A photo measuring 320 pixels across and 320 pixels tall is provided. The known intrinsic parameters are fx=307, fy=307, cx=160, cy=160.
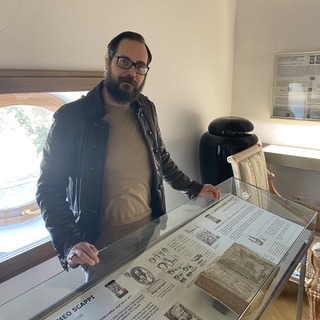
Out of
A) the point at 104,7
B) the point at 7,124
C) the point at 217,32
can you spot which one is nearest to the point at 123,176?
the point at 7,124

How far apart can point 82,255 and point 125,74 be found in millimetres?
694

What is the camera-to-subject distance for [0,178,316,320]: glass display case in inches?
26.9

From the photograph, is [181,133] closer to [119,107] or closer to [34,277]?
[119,107]

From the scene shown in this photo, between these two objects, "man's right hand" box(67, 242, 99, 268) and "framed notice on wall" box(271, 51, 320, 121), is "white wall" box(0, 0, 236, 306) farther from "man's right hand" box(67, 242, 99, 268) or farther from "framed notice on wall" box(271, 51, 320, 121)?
"man's right hand" box(67, 242, 99, 268)

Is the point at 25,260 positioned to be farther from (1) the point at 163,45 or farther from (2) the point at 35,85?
(1) the point at 163,45

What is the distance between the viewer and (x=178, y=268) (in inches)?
33.1

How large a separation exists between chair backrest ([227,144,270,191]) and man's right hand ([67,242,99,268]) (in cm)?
118

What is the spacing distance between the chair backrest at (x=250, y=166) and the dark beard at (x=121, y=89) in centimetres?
88

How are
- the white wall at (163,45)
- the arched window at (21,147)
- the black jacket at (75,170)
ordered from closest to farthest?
the black jacket at (75,170)
the white wall at (163,45)
the arched window at (21,147)

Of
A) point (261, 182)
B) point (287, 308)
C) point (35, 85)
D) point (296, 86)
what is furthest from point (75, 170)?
point (296, 86)

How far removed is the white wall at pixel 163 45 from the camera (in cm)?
130

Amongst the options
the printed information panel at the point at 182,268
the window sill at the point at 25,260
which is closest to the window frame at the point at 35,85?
the window sill at the point at 25,260

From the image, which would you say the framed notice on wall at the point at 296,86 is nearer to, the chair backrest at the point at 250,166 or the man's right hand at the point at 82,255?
the chair backrest at the point at 250,166

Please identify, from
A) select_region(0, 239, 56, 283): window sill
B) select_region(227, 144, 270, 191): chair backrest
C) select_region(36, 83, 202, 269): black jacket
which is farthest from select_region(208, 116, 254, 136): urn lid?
select_region(0, 239, 56, 283): window sill
